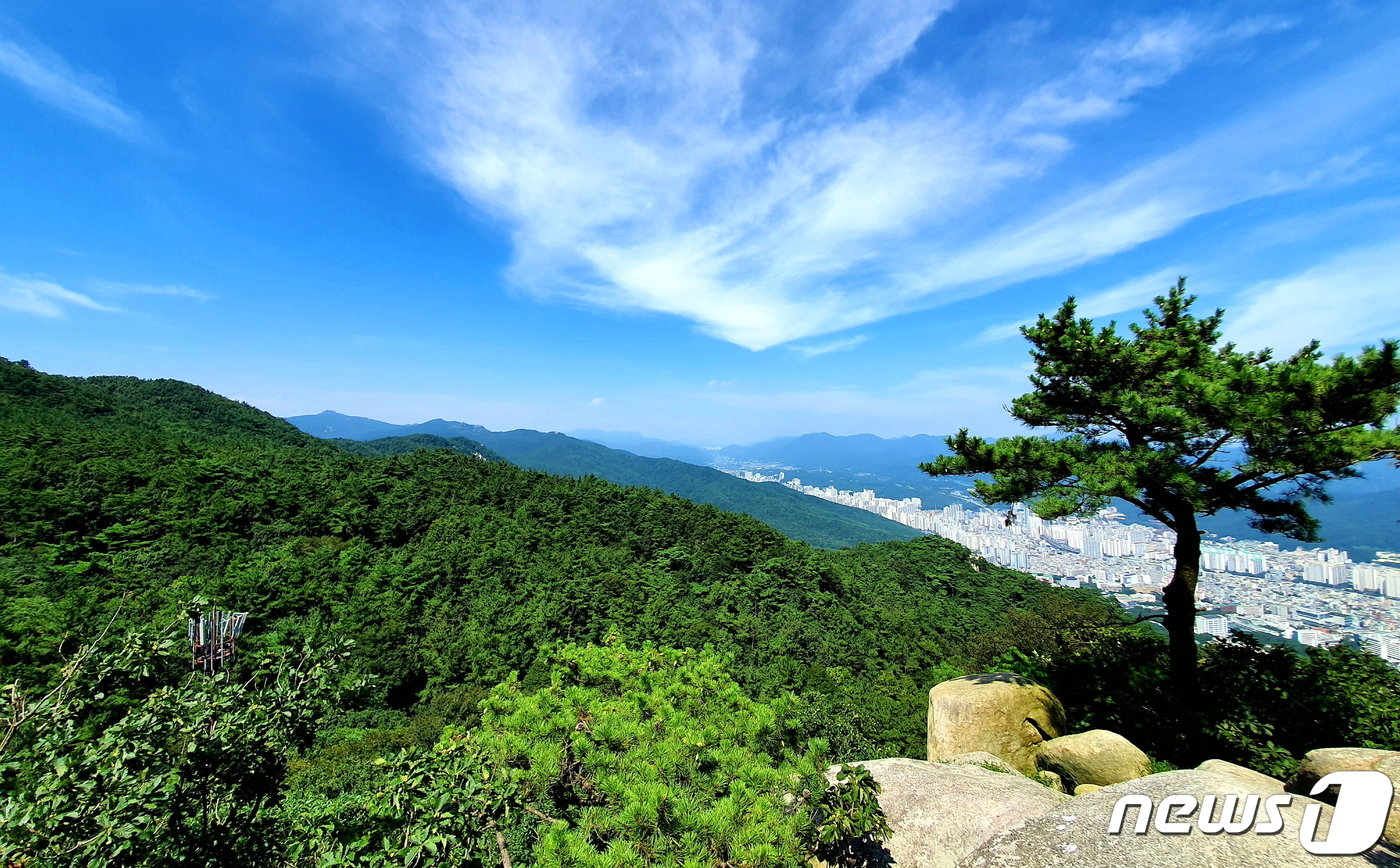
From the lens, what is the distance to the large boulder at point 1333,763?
14.9ft

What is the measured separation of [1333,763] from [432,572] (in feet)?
95.8

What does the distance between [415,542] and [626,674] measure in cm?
2740

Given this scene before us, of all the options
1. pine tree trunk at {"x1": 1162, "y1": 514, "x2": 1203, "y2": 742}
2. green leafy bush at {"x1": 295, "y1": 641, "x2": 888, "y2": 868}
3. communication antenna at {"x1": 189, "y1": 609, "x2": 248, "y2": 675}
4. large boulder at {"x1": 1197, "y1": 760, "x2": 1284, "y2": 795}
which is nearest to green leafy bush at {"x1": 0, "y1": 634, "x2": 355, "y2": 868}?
green leafy bush at {"x1": 295, "y1": 641, "x2": 888, "y2": 868}

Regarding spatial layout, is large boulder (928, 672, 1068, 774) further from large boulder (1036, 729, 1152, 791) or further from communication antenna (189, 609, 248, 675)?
communication antenna (189, 609, 248, 675)

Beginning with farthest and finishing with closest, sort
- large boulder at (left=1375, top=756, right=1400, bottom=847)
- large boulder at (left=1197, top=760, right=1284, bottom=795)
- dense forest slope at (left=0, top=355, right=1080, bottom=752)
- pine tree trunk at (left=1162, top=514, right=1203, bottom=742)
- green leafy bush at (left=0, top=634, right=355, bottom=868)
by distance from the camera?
dense forest slope at (left=0, top=355, right=1080, bottom=752)
pine tree trunk at (left=1162, top=514, right=1203, bottom=742)
large boulder at (left=1197, top=760, right=1284, bottom=795)
large boulder at (left=1375, top=756, right=1400, bottom=847)
green leafy bush at (left=0, top=634, right=355, bottom=868)

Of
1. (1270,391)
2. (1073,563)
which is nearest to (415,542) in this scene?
(1270,391)

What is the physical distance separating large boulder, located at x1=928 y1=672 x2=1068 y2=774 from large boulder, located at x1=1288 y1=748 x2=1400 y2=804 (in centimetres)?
326

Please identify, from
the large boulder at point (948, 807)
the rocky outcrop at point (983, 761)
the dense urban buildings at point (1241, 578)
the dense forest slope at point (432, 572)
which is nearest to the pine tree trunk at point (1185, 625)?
the dense urban buildings at point (1241, 578)

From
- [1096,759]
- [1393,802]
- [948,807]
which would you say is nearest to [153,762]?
[948,807]

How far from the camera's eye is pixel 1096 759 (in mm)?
6539

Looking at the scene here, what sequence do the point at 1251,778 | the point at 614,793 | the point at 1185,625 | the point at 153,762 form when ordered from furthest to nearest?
the point at 1185,625
the point at 1251,778
the point at 614,793
the point at 153,762

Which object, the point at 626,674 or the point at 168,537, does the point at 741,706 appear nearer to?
the point at 626,674

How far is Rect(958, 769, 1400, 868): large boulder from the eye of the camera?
148 inches

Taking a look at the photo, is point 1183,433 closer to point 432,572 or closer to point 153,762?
point 153,762
